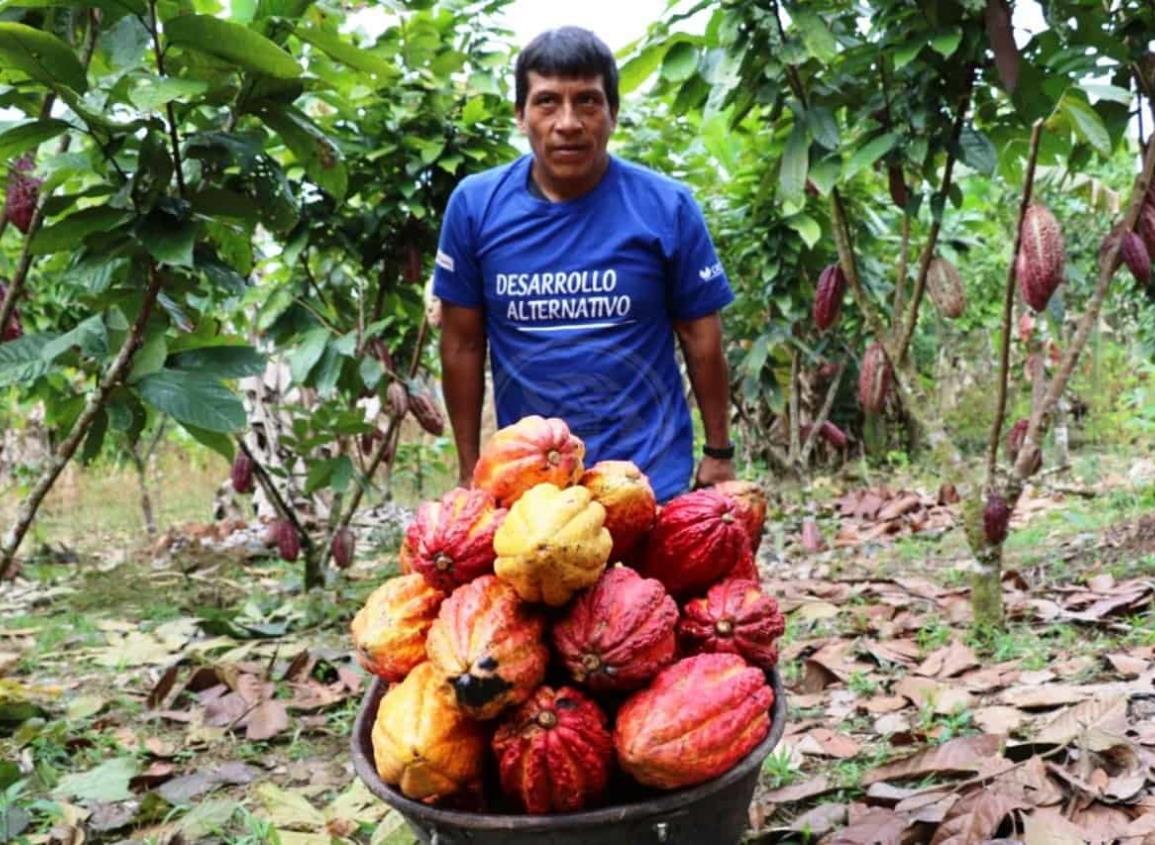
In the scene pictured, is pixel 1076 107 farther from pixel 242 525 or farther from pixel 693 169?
pixel 242 525

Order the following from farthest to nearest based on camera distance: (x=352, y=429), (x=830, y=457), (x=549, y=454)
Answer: (x=830, y=457) → (x=352, y=429) → (x=549, y=454)

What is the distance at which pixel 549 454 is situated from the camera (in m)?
1.33

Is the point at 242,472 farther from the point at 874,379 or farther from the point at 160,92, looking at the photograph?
the point at 160,92

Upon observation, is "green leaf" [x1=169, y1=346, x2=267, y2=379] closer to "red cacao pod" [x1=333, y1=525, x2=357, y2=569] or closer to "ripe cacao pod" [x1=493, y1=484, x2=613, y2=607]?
"ripe cacao pod" [x1=493, y1=484, x2=613, y2=607]

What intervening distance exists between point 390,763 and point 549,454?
40 centimetres

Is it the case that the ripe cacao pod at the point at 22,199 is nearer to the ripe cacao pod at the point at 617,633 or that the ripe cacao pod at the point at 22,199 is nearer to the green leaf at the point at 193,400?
the green leaf at the point at 193,400

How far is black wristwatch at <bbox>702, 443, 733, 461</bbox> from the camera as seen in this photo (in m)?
2.11

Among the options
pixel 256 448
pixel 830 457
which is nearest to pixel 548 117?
pixel 256 448

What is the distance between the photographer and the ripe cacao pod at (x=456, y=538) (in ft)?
4.13

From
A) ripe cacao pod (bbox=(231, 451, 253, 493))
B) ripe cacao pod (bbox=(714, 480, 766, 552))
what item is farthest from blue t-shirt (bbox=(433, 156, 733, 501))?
ripe cacao pod (bbox=(231, 451, 253, 493))

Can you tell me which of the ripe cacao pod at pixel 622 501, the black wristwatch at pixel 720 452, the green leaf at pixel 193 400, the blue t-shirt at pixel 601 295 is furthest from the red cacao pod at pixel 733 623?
the green leaf at pixel 193 400

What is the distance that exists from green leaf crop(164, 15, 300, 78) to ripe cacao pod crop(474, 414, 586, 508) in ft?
2.67

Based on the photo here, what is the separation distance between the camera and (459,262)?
2.09 meters

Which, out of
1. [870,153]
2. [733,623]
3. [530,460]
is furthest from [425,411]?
[733,623]
